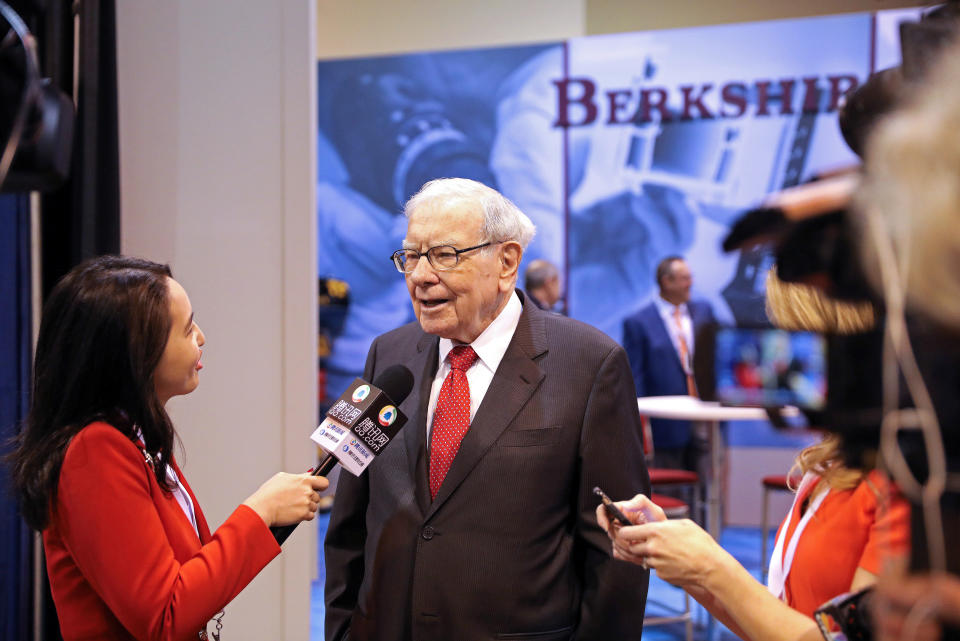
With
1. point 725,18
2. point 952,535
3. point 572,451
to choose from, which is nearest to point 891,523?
point 952,535

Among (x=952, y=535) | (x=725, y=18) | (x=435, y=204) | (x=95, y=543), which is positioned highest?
(x=725, y=18)

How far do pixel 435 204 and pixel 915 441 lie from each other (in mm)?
1522

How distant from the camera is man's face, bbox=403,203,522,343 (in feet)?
6.73

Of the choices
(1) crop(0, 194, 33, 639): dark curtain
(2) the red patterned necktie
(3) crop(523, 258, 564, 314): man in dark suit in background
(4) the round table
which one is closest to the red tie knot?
(2) the red patterned necktie

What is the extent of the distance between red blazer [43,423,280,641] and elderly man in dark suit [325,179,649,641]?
1.50 ft

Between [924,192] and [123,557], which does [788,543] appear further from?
[123,557]

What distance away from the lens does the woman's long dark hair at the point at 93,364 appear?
1606mm

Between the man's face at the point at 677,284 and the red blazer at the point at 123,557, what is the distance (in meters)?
5.23

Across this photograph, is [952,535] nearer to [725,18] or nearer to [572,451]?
[572,451]

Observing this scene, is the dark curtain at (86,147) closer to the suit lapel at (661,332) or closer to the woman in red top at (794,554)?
the woman in red top at (794,554)

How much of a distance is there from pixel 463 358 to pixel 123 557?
0.93 meters

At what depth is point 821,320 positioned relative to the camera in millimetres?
812

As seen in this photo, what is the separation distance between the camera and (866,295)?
29.1 inches

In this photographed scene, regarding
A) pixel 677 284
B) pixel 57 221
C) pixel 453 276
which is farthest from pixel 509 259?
pixel 677 284
